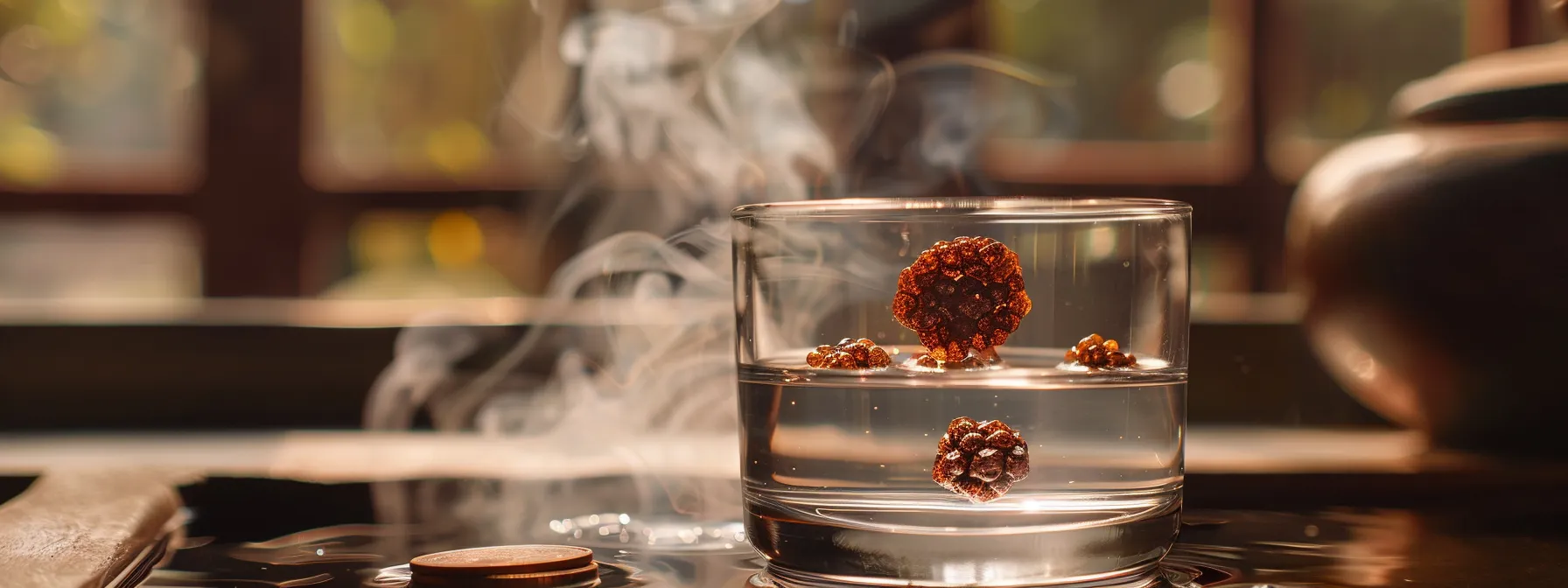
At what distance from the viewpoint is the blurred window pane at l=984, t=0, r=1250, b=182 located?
1939 millimetres

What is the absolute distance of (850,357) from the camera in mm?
645

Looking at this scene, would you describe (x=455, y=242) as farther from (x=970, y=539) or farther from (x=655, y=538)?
(x=970, y=539)

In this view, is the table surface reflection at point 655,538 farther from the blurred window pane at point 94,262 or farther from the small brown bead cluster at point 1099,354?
the blurred window pane at point 94,262

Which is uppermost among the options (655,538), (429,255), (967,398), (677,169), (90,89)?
(90,89)

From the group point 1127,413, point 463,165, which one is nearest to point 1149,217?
point 1127,413

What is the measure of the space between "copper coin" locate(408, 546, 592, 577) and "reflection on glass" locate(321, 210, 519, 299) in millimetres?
1265

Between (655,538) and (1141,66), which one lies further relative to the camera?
(1141,66)

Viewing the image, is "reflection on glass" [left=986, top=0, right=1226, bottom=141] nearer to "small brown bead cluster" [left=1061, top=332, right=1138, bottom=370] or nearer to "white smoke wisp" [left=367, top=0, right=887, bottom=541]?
"white smoke wisp" [left=367, top=0, right=887, bottom=541]

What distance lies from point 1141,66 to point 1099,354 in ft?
4.92

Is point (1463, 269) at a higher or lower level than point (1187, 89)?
lower

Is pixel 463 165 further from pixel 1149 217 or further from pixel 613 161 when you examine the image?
pixel 1149 217

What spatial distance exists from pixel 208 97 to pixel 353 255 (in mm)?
316

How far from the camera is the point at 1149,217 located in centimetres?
64

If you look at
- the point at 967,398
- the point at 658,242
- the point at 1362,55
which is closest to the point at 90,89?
the point at 658,242
